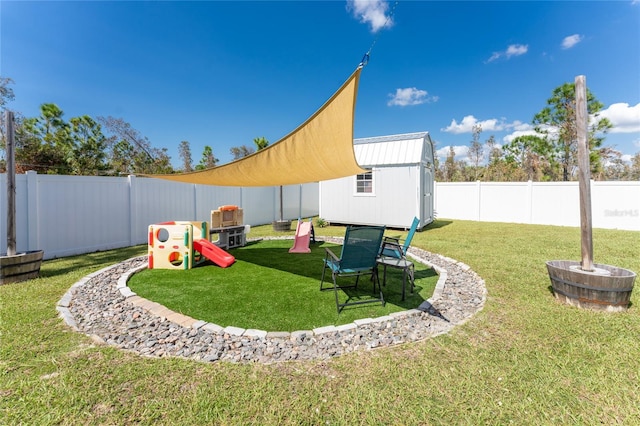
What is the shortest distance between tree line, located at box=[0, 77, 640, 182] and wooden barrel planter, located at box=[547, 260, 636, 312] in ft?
49.1

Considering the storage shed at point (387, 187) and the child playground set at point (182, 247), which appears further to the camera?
the storage shed at point (387, 187)

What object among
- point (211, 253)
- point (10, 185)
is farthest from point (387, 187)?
point (10, 185)

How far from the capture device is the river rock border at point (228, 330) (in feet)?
7.70

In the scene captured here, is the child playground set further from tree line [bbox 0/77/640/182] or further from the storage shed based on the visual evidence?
tree line [bbox 0/77/640/182]

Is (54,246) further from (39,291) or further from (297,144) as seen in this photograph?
(297,144)

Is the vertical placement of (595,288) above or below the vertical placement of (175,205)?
Answer: below

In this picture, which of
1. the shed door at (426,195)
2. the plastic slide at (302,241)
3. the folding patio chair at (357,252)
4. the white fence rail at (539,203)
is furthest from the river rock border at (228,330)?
the white fence rail at (539,203)

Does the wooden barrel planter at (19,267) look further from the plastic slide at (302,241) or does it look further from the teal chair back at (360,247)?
the teal chair back at (360,247)

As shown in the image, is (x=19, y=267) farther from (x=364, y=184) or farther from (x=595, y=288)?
(x=364, y=184)

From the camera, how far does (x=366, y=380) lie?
6.44 feet

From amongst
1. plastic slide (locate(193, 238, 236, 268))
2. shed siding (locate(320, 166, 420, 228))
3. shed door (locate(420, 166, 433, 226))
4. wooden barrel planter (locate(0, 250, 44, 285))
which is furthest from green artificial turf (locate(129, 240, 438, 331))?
shed door (locate(420, 166, 433, 226))

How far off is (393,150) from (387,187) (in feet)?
5.13

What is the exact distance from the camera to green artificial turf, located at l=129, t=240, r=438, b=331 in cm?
301

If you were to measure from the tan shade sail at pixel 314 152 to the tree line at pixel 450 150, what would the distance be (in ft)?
38.9
